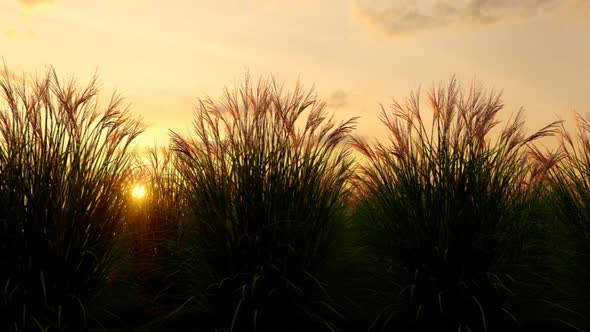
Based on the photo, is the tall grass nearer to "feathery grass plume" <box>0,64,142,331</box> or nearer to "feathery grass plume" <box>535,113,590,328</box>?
"feathery grass plume" <box>0,64,142,331</box>

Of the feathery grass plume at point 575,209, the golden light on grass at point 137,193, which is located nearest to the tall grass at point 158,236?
the golden light on grass at point 137,193

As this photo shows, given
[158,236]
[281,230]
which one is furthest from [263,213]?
[158,236]

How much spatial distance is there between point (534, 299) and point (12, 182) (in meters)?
4.39

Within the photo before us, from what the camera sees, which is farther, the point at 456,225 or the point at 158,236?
the point at 158,236

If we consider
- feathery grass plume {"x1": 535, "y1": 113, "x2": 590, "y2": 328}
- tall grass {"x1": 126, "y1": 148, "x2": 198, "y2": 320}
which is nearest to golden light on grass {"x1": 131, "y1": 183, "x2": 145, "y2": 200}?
tall grass {"x1": 126, "y1": 148, "x2": 198, "y2": 320}

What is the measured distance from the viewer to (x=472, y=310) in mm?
4750

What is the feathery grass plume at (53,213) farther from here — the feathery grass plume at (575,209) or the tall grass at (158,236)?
the feathery grass plume at (575,209)

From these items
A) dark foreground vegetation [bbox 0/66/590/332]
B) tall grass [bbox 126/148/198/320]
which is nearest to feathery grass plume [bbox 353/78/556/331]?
dark foreground vegetation [bbox 0/66/590/332]

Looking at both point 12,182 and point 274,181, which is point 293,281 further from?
point 12,182

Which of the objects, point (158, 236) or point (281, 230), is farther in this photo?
point (158, 236)

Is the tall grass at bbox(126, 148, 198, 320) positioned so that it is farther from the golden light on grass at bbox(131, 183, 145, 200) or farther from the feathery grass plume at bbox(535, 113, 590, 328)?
the feathery grass plume at bbox(535, 113, 590, 328)

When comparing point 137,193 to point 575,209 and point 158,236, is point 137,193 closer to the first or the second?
point 158,236

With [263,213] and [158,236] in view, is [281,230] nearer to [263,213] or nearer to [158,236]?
[263,213]

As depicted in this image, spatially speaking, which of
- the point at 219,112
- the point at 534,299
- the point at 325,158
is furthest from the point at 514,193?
the point at 219,112
